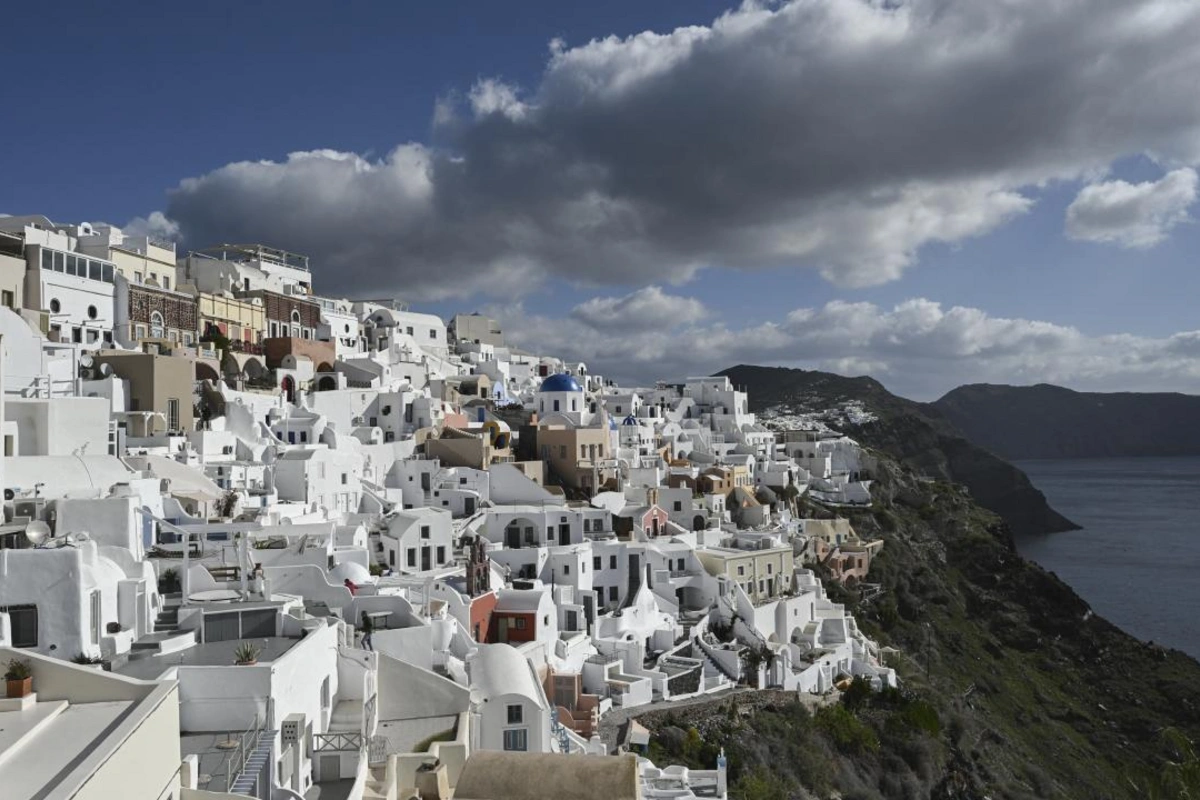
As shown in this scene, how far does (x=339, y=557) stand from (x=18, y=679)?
15477 millimetres

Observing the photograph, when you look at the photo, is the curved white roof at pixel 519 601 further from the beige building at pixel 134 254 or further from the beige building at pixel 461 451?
the beige building at pixel 134 254

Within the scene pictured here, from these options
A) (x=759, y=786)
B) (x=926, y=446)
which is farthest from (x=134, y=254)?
(x=926, y=446)

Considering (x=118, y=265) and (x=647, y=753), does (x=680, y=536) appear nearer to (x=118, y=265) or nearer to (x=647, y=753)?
(x=647, y=753)

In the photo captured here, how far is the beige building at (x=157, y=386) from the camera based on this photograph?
30125 mm

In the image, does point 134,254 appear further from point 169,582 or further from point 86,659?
point 86,659

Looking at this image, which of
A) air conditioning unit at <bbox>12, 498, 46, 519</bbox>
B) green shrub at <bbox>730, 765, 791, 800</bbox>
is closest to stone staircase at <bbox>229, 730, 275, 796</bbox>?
air conditioning unit at <bbox>12, 498, 46, 519</bbox>

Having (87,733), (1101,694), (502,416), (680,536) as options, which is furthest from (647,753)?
(1101,694)

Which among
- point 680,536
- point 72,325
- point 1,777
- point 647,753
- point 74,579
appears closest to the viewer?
point 1,777

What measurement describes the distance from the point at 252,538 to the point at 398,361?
2952 cm

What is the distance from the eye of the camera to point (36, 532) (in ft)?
50.1

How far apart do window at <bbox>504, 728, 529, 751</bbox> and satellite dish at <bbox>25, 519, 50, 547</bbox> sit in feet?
29.3

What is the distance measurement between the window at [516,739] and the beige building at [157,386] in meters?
16.9

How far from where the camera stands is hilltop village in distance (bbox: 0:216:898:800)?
11.3 metres

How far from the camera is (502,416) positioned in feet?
161
